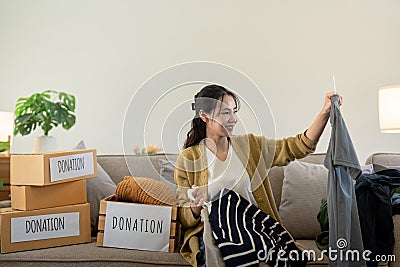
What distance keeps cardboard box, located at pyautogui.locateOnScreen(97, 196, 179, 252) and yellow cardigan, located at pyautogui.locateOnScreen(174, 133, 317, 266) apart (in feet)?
0.19

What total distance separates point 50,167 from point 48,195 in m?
0.12

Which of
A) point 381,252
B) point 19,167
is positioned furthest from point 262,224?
point 19,167

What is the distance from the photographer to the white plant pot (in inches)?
135

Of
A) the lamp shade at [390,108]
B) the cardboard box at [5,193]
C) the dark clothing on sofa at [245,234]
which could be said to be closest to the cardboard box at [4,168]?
the cardboard box at [5,193]

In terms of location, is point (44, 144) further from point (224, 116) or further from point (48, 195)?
point (224, 116)

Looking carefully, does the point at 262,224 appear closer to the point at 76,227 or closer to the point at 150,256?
the point at 150,256

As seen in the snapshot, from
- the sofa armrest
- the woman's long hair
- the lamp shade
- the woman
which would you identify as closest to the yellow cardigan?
the woman

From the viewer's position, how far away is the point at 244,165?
2.12m

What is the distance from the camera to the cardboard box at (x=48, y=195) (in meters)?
2.28

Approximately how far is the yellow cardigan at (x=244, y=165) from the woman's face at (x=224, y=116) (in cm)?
11

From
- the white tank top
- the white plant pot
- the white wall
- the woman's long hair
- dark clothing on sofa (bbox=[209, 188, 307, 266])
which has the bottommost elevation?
dark clothing on sofa (bbox=[209, 188, 307, 266])

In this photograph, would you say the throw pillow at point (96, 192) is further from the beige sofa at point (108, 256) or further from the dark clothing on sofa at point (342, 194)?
the dark clothing on sofa at point (342, 194)

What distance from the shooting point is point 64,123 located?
146 inches

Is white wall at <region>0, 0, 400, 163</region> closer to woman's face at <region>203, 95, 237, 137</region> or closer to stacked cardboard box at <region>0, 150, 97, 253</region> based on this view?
stacked cardboard box at <region>0, 150, 97, 253</region>
